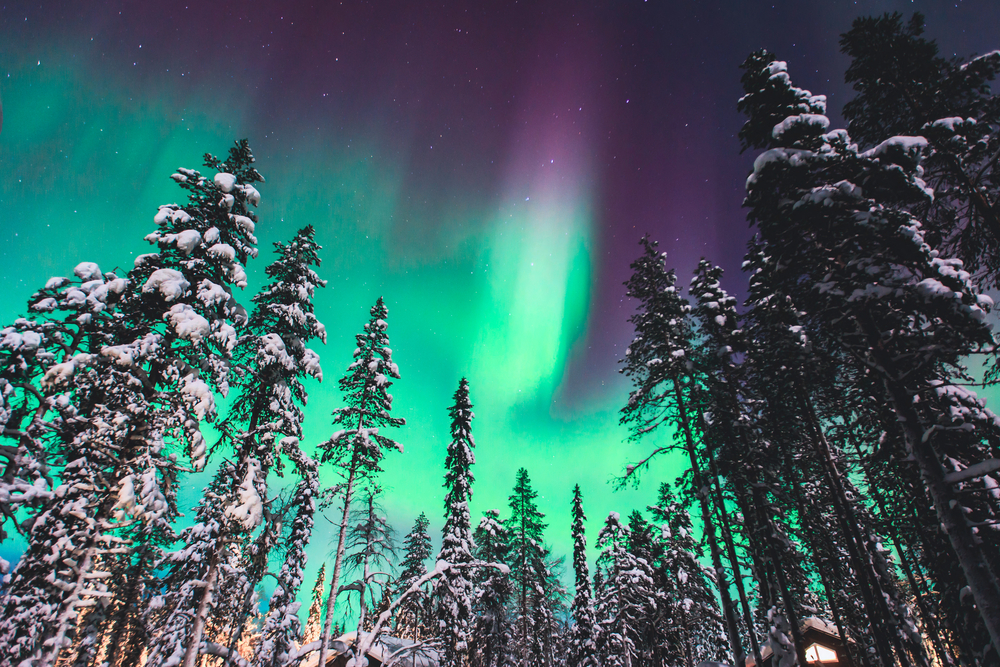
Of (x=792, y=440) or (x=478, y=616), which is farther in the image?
(x=478, y=616)

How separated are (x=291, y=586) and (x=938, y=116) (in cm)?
3432

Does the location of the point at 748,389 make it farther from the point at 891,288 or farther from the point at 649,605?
the point at 649,605

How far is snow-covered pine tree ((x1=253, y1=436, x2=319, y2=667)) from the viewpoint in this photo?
1166 cm

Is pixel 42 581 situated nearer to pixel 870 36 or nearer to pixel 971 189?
pixel 971 189

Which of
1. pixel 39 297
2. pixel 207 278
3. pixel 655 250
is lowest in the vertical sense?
pixel 39 297

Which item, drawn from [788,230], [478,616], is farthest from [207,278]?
[478,616]

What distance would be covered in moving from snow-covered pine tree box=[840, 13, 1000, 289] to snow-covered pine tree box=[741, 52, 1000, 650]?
1.37 meters

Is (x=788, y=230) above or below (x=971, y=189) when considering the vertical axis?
below

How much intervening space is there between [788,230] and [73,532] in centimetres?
1958

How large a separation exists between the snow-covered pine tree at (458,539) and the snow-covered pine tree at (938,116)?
714 inches

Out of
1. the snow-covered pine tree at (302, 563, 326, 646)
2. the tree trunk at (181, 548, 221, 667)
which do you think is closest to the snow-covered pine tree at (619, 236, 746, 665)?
the tree trunk at (181, 548, 221, 667)

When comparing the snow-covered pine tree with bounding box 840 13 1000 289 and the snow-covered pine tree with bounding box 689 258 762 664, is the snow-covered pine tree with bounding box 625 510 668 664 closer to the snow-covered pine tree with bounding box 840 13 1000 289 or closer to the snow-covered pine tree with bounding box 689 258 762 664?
the snow-covered pine tree with bounding box 689 258 762 664

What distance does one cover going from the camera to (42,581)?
28.8ft

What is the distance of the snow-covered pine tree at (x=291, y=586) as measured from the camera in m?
11.7
